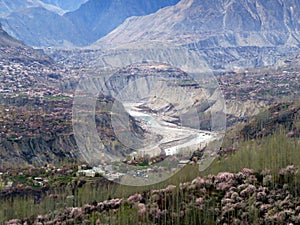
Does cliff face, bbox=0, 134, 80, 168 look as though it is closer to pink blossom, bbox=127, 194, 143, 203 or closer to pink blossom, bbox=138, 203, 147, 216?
pink blossom, bbox=127, 194, 143, 203

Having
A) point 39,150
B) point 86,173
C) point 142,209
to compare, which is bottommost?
point 142,209

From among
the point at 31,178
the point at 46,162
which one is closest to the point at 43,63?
the point at 46,162

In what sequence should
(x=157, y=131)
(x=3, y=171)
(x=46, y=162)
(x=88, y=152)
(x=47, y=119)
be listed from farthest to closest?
1. (x=47, y=119)
2. (x=157, y=131)
3. (x=46, y=162)
4. (x=3, y=171)
5. (x=88, y=152)

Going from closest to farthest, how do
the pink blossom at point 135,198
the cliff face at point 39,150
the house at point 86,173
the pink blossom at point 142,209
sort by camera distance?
the pink blossom at point 142,209 < the pink blossom at point 135,198 < the house at point 86,173 < the cliff face at point 39,150

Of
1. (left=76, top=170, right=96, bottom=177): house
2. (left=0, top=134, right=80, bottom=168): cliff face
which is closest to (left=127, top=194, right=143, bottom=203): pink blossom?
(left=76, top=170, right=96, bottom=177): house

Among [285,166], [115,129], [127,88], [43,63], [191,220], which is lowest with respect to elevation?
[191,220]

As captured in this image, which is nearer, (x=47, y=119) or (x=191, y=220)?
(x=191, y=220)

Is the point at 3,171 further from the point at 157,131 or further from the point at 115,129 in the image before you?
the point at 157,131

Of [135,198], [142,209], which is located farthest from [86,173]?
[142,209]

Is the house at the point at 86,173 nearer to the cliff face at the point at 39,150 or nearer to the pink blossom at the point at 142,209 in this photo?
the cliff face at the point at 39,150

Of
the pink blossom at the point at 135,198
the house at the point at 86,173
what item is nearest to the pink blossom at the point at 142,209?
the pink blossom at the point at 135,198

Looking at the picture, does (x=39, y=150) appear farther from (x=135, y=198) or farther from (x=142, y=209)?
(x=142, y=209)
